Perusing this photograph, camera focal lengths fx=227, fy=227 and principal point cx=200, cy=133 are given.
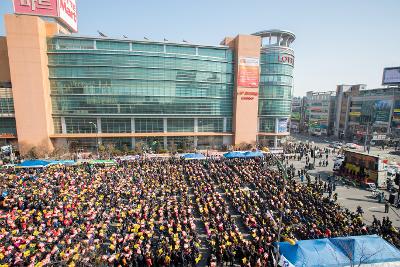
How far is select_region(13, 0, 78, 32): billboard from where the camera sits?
39750 millimetres

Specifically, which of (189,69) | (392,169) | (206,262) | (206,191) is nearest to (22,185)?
(206,191)

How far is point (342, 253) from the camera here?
37.2ft

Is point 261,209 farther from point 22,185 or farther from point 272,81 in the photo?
point 272,81

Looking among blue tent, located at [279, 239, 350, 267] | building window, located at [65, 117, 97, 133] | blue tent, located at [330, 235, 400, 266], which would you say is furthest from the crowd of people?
building window, located at [65, 117, 97, 133]

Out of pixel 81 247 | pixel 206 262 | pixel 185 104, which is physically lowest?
pixel 206 262

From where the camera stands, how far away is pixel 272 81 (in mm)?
52219

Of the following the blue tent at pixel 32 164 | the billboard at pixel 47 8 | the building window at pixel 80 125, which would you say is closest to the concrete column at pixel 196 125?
the building window at pixel 80 125

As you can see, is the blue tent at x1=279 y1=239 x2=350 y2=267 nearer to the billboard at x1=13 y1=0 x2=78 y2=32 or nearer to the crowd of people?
the crowd of people

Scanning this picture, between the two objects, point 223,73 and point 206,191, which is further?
point 223,73

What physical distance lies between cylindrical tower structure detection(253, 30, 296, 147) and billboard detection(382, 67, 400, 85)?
2752 centimetres

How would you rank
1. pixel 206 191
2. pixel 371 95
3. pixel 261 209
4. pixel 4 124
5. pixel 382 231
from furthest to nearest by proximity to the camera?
pixel 371 95 → pixel 4 124 → pixel 206 191 → pixel 261 209 → pixel 382 231

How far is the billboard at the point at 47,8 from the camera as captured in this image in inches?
1565

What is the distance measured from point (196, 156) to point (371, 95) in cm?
6068

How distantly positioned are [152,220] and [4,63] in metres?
45.8
